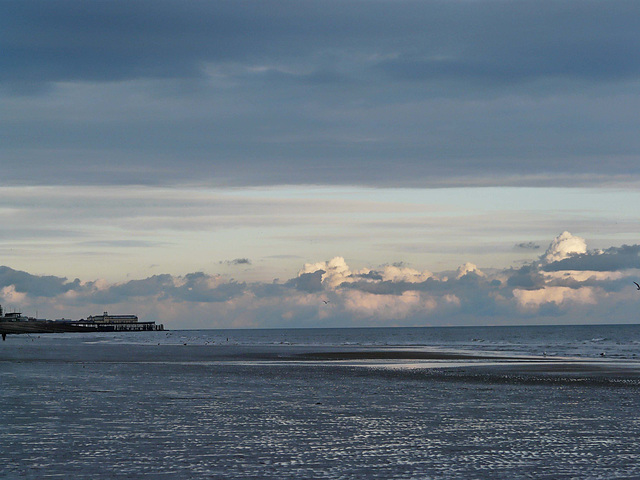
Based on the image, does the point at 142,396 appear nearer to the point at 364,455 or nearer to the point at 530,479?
the point at 364,455

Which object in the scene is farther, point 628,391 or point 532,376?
point 532,376

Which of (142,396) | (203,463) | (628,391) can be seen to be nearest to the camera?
(203,463)

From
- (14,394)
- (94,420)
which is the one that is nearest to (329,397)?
(94,420)

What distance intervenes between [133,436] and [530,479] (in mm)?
13473

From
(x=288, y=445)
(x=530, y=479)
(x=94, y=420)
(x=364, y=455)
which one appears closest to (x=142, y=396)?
(x=94, y=420)

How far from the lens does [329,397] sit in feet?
130

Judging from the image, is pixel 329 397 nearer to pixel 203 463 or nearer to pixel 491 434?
pixel 491 434

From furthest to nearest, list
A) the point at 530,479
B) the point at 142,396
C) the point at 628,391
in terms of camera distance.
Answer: the point at 628,391 < the point at 142,396 < the point at 530,479

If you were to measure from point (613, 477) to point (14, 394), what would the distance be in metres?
30.6

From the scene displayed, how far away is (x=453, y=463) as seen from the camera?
858 inches

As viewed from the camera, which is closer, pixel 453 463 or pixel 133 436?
pixel 453 463

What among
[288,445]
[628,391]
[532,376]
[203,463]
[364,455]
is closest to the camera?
[203,463]

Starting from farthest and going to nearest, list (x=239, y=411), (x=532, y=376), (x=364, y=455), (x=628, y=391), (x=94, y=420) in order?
(x=532, y=376), (x=628, y=391), (x=239, y=411), (x=94, y=420), (x=364, y=455)

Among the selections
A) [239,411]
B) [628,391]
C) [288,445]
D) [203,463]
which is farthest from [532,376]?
[203,463]
